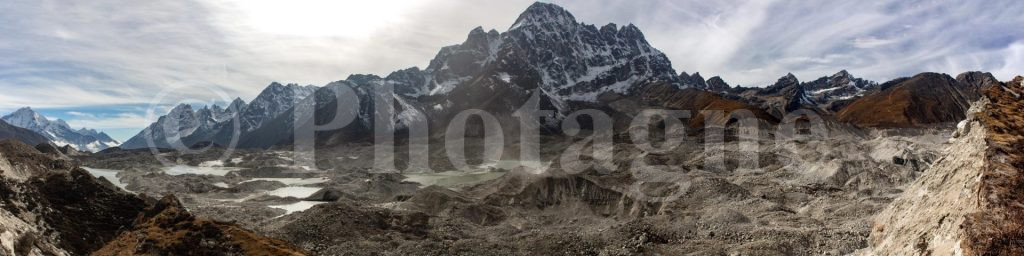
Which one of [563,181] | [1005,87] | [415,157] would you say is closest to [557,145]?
[415,157]

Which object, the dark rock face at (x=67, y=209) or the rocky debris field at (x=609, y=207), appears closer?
the dark rock face at (x=67, y=209)

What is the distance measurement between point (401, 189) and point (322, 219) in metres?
50.2

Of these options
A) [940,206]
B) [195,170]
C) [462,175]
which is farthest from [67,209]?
[195,170]

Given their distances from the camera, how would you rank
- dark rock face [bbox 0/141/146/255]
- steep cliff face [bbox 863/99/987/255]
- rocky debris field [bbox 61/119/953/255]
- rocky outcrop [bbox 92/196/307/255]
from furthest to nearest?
1. rocky debris field [bbox 61/119/953/255]
2. rocky outcrop [bbox 92/196/307/255]
3. dark rock face [bbox 0/141/146/255]
4. steep cliff face [bbox 863/99/987/255]

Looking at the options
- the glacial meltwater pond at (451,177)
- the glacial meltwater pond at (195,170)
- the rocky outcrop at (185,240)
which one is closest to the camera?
the rocky outcrop at (185,240)

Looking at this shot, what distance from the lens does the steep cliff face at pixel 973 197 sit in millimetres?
14961

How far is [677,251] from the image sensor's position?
43.6m

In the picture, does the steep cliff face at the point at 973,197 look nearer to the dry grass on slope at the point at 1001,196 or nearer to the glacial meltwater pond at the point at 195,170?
the dry grass on slope at the point at 1001,196

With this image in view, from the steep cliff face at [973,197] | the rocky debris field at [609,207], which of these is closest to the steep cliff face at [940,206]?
the steep cliff face at [973,197]

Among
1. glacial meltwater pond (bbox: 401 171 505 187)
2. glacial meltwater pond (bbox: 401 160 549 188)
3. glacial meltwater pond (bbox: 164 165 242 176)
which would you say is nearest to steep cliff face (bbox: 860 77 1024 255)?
glacial meltwater pond (bbox: 401 160 549 188)

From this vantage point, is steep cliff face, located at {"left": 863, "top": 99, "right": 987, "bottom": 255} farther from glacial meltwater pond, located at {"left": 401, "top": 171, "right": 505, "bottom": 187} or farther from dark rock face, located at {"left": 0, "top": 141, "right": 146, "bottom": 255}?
glacial meltwater pond, located at {"left": 401, "top": 171, "right": 505, "bottom": 187}

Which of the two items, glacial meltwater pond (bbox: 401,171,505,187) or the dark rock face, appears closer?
the dark rock face

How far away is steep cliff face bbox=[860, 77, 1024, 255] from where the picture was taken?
14961mm

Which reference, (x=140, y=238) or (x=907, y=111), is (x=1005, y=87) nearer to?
(x=140, y=238)
